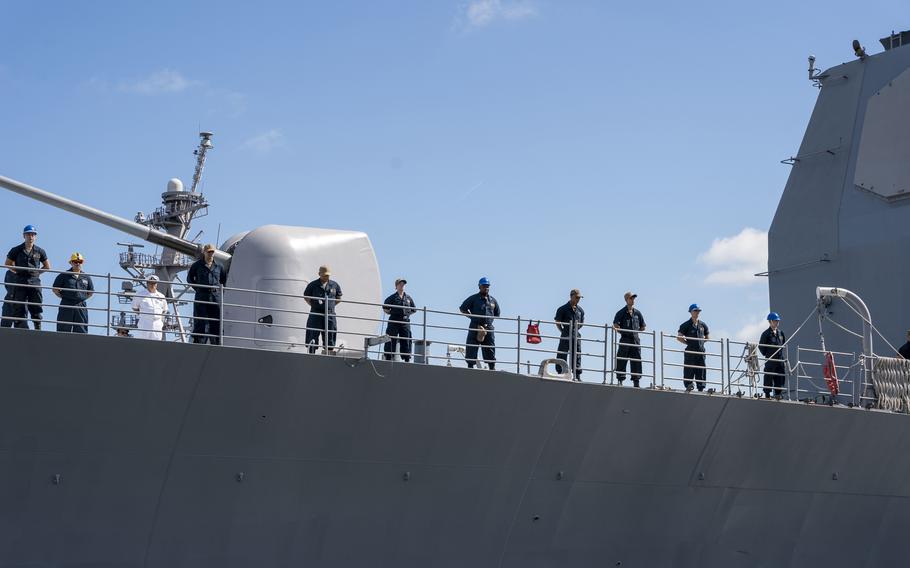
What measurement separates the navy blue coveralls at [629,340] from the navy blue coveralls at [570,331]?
527 mm

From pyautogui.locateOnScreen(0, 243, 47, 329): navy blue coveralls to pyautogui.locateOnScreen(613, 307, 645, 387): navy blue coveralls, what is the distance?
6559 mm

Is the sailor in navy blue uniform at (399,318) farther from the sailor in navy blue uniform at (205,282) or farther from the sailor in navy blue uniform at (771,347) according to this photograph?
the sailor in navy blue uniform at (771,347)

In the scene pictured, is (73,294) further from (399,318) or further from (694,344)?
(694,344)

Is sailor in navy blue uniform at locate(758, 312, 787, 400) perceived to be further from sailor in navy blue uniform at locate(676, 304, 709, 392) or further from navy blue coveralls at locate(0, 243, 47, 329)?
navy blue coveralls at locate(0, 243, 47, 329)

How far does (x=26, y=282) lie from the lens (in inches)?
429

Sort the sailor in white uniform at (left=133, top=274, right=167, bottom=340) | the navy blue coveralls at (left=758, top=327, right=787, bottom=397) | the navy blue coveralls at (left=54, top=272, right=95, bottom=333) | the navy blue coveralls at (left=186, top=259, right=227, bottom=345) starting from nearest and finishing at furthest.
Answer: the navy blue coveralls at (left=54, top=272, right=95, bottom=333)
the sailor in white uniform at (left=133, top=274, right=167, bottom=340)
the navy blue coveralls at (left=186, top=259, right=227, bottom=345)
the navy blue coveralls at (left=758, top=327, right=787, bottom=397)

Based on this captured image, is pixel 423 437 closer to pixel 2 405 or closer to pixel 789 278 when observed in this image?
pixel 2 405

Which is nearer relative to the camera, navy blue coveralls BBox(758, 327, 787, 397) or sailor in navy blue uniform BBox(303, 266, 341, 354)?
sailor in navy blue uniform BBox(303, 266, 341, 354)

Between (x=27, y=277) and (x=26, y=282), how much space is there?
0.29 feet

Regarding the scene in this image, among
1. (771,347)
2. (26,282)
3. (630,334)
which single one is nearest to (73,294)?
(26,282)

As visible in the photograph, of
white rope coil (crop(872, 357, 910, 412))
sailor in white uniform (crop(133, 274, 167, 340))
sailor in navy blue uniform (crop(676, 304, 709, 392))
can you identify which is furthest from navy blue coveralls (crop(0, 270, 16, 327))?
white rope coil (crop(872, 357, 910, 412))

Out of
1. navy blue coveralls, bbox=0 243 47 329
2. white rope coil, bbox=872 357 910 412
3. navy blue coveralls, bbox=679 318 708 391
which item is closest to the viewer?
navy blue coveralls, bbox=0 243 47 329

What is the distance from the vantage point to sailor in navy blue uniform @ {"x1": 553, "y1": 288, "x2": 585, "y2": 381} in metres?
12.9

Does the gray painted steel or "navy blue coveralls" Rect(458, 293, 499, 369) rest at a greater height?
"navy blue coveralls" Rect(458, 293, 499, 369)
